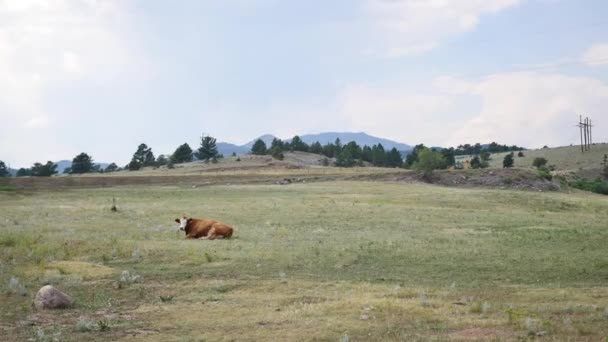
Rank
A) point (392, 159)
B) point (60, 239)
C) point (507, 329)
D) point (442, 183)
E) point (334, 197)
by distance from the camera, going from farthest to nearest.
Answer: point (392, 159) → point (442, 183) → point (334, 197) → point (60, 239) → point (507, 329)

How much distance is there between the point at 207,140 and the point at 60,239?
15887cm

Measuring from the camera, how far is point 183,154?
180375 mm

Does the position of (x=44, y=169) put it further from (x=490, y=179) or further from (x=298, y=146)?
(x=490, y=179)

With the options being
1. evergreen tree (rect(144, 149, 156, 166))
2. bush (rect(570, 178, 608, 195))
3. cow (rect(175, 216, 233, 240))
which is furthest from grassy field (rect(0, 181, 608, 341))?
evergreen tree (rect(144, 149, 156, 166))

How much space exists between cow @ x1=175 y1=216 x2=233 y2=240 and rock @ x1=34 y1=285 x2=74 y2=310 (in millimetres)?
12154

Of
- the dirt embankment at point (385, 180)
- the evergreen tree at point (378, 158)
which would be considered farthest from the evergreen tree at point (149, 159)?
the dirt embankment at point (385, 180)

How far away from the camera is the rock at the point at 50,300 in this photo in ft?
47.2

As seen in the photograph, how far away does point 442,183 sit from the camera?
73500 mm

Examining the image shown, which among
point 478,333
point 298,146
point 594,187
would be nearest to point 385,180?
point 594,187

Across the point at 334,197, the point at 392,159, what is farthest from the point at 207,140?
the point at 334,197

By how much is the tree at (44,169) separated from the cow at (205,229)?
404 ft

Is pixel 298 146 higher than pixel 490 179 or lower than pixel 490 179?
higher

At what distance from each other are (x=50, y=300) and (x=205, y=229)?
13.0m

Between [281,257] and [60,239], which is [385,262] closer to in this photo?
[281,257]
